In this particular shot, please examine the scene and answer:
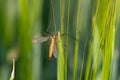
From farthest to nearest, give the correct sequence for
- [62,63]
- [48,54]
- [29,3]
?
1. [48,54]
2. [29,3]
3. [62,63]

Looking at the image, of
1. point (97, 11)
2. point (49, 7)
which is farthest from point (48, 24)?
point (97, 11)

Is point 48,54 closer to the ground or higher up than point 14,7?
closer to the ground

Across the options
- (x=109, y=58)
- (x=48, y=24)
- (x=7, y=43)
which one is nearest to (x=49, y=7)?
(x=48, y=24)

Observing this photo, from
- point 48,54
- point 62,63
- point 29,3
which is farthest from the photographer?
point 48,54

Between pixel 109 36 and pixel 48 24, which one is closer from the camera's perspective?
pixel 109 36

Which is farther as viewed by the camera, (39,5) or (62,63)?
(39,5)

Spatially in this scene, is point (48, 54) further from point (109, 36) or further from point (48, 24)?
point (109, 36)

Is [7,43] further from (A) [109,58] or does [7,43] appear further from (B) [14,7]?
(A) [109,58]
